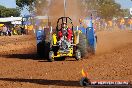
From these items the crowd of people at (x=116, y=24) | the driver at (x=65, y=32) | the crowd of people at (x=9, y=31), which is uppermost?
the driver at (x=65, y=32)

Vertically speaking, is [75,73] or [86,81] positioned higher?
[86,81]

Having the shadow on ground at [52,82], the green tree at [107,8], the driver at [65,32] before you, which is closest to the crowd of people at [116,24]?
the green tree at [107,8]

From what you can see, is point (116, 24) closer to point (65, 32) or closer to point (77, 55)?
point (65, 32)

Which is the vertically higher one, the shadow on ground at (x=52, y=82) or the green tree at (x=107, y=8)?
the green tree at (x=107, y=8)

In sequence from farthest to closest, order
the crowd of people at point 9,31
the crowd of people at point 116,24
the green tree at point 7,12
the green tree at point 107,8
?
1. the green tree at point 7,12
2. the green tree at point 107,8
3. the crowd of people at point 9,31
4. the crowd of people at point 116,24

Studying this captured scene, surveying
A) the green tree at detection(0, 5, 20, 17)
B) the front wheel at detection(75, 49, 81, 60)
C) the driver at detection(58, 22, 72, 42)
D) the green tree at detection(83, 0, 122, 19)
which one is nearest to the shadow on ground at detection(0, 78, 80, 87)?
the front wheel at detection(75, 49, 81, 60)

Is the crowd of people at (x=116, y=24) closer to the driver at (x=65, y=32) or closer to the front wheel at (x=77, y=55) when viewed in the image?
the driver at (x=65, y=32)

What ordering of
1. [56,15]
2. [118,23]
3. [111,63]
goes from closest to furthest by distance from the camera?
[111,63] < [56,15] < [118,23]

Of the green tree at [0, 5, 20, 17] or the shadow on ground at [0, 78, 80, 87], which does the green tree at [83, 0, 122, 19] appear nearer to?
the green tree at [0, 5, 20, 17]

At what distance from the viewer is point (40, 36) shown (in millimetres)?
18344

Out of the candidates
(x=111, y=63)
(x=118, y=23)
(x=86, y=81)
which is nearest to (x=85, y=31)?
(x=111, y=63)

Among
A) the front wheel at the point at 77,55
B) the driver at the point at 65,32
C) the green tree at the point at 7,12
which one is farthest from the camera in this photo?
the green tree at the point at 7,12

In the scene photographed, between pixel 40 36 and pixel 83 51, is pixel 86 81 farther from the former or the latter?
pixel 40 36

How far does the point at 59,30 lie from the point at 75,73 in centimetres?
514
